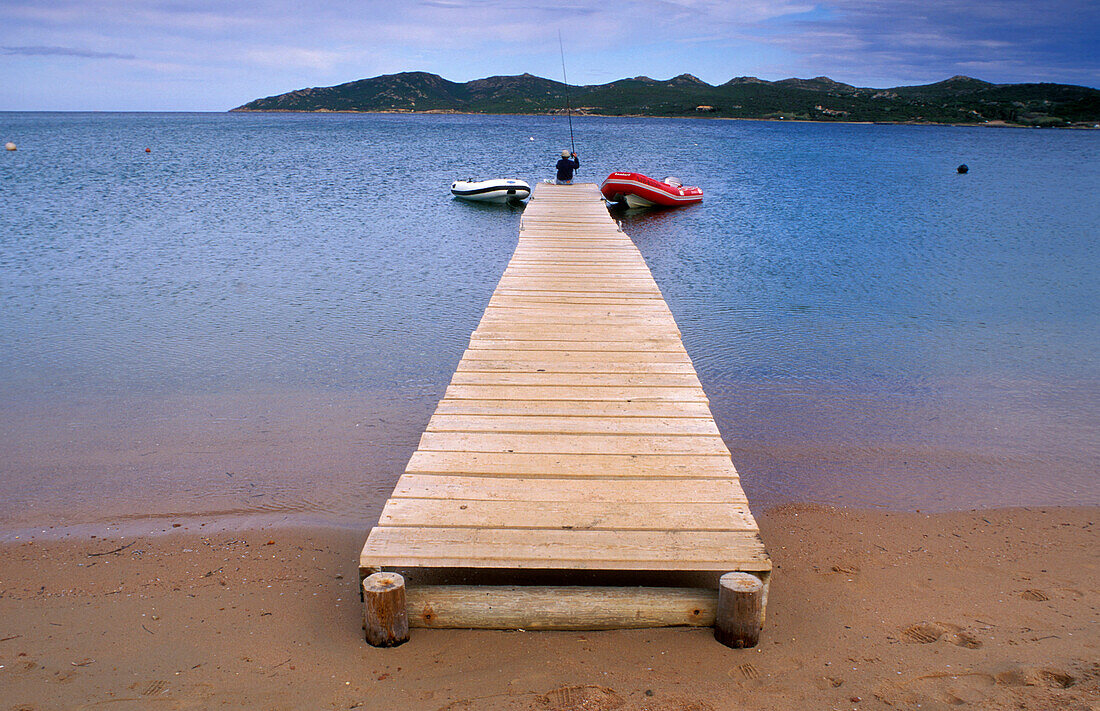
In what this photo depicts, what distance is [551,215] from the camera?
13570 mm

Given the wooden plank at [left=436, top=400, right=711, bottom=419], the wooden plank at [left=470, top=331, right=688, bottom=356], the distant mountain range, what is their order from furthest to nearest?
1. the distant mountain range
2. the wooden plank at [left=470, top=331, right=688, bottom=356]
3. the wooden plank at [left=436, top=400, right=711, bottom=419]

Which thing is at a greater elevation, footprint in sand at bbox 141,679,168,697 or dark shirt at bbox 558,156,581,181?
dark shirt at bbox 558,156,581,181

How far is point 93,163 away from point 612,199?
2965 cm

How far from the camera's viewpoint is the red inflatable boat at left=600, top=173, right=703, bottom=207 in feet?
67.5

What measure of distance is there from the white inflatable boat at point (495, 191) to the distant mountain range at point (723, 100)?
7415 centimetres

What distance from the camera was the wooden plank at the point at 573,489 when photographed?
334 centimetres

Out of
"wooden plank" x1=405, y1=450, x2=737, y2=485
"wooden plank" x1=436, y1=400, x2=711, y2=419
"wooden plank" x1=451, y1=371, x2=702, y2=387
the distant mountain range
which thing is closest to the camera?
"wooden plank" x1=405, y1=450, x2=737, y2=485

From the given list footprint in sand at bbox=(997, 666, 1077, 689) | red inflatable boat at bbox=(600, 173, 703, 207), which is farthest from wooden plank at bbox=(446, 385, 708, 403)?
red inflatable boat at bbox=(600, 173, 703, 207)

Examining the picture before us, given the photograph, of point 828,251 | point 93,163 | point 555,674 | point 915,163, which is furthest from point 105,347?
point 915,163

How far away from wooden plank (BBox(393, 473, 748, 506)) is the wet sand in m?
0.60

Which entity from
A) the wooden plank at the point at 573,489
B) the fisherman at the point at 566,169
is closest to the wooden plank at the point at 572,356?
the wooden plank at the point at 573,489

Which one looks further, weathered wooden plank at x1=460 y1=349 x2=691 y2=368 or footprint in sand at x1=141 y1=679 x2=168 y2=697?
weathered wooden plank at x1=460 y1=349 x2=691 y2=368

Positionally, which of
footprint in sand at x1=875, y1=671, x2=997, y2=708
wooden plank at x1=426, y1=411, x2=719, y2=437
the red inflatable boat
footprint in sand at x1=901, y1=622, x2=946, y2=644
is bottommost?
footprint in sand at x1=901, y1=622, x2=946, y2=644

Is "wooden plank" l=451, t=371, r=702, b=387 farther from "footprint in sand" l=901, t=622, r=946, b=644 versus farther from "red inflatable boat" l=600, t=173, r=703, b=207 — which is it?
"red inflatable boat" l=600, t=173, r=703, b=207
